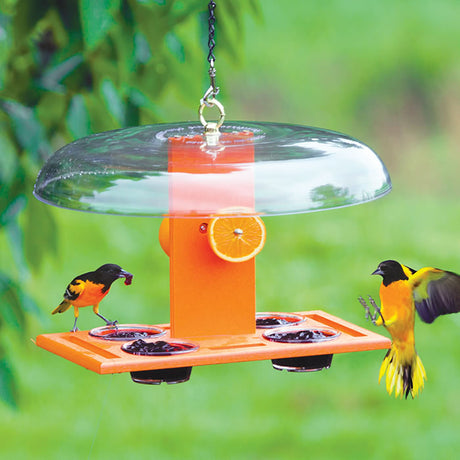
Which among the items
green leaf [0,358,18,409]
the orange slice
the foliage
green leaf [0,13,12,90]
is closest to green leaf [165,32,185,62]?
the foliage

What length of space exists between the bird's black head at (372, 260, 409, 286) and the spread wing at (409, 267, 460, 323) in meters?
0.05

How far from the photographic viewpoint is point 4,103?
3672 mm

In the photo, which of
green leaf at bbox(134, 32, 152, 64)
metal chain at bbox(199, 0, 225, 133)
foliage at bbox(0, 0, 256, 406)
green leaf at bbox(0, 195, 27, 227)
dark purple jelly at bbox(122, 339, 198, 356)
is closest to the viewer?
metal chain at bbox(199, 0, 225, 133)

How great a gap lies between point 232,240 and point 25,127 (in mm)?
944

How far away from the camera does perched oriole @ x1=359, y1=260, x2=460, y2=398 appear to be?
3.38 metres

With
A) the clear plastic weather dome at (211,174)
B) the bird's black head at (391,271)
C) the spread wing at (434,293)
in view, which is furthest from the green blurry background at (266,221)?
the spread wing at (434,293)

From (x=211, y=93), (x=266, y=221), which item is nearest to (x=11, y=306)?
(x=211, y=93)

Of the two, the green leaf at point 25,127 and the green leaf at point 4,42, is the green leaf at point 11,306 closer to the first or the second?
the green leaf at point 25,127

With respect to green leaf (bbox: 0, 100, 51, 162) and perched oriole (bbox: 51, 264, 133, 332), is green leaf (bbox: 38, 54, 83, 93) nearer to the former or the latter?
green leaf (bbox: 0, 100, 51, 162)

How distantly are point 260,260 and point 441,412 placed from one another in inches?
77.9

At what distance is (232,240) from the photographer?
10.6 feet

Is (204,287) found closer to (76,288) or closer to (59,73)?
(76,288)

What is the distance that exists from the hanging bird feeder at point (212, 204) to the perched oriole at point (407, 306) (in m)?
0.17

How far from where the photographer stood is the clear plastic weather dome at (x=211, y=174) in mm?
2648
